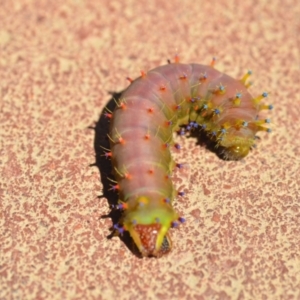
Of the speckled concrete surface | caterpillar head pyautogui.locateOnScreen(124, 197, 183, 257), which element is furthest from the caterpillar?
the speckled concrete surface

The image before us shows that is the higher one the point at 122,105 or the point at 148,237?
the point at 122,105

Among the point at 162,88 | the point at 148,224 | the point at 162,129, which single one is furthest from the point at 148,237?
the point at 162,88

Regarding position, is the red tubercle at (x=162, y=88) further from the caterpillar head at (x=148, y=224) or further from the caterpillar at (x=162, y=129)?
the caterpillar head at (x=148, y=224)

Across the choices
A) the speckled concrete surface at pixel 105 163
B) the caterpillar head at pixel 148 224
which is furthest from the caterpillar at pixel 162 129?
the speckled concrete surface at pixel 105 163

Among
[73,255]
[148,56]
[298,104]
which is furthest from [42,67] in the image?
[298,104]

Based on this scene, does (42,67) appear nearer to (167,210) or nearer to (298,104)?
(167,210)

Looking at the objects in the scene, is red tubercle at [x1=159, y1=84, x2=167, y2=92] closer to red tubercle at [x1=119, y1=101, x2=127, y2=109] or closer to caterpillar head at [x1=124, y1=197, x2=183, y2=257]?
red tubercle at [x1=119, y1=101, x2=127, y2=109]

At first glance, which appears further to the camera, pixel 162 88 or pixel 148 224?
pixel 162 88

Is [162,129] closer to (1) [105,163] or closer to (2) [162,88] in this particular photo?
(2) [162,88]
